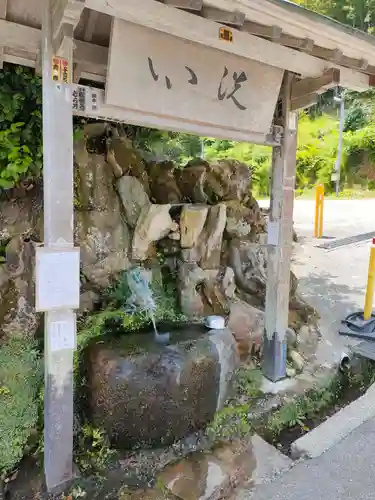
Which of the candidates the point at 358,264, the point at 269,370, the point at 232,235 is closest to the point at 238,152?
the point at 358,264

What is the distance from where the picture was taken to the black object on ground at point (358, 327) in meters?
5.31

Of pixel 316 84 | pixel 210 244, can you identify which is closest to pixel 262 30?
pixel 316 84

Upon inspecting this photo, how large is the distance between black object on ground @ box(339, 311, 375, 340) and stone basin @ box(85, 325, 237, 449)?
2939 mm

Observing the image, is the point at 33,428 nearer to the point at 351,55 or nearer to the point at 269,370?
the point at 269,370

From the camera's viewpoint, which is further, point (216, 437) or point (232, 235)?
point (232, 235)

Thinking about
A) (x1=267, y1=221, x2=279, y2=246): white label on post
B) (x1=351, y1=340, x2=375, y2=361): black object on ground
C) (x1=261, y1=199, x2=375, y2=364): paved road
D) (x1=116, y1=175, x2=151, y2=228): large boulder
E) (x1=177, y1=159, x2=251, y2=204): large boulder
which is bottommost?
(x1=351, y1=340, x2=375, y2=361): black object on ground

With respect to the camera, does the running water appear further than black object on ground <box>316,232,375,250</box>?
No

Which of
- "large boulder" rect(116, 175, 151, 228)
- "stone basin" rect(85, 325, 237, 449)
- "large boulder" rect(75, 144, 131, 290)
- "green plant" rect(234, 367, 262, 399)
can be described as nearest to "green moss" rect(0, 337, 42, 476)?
"stone basin" rect(85, 325, 237, 449)

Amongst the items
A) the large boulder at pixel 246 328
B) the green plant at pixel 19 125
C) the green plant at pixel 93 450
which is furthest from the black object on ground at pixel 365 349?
the green plant at pixel 19 125

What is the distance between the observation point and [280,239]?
13.7ft

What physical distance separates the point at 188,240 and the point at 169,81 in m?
2.07

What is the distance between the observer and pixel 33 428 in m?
3.12

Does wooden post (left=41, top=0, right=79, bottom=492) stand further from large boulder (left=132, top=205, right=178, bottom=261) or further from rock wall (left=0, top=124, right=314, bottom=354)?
large boulder (left=132, top=205, right=178, bottom=261)

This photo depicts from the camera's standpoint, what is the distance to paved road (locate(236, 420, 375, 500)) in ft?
8.77
